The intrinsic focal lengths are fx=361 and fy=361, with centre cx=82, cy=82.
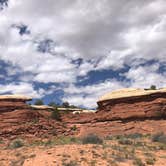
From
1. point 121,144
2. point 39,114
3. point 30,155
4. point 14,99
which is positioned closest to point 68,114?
point 39,114

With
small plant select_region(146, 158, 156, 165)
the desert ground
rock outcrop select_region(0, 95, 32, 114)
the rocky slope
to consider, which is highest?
rock outcrop select_region(0, 95, 32, 114)

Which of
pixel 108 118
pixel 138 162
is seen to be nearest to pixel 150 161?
pixel 138 162

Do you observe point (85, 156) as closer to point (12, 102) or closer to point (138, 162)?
point (138, 162)

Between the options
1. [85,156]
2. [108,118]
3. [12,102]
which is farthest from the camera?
[108,118]

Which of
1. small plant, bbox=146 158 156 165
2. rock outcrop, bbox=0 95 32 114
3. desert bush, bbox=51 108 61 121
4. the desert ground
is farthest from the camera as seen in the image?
desert bush, bbox=51 108 61 121

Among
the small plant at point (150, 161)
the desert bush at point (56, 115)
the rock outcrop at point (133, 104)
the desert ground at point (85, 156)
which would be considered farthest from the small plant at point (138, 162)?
the desert bush at point (56, 115)

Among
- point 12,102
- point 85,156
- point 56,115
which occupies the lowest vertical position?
point 85,156

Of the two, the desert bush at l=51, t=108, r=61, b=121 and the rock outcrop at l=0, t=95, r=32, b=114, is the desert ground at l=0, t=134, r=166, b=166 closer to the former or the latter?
the rock outcrop at l=0, t=95, r=32, b=114

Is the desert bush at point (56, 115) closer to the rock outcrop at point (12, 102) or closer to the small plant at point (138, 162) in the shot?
the rock outcrop at point (12, 102)

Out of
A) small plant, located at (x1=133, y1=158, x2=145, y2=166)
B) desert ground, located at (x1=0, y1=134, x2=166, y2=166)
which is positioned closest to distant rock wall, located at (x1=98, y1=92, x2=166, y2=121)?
desert ground, located at (x1=0, y1=134, x2=166, y2=166)

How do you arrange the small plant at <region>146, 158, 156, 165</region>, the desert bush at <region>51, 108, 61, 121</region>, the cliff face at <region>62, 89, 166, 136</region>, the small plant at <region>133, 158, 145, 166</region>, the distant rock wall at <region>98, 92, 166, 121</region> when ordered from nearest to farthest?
1. the small plant at <region>133, 158, 145, 166</region>
2. the small plant at <region>146, 158, 156, 165</region>
3. the cliff face at <region>62, 89, 166, 136</region>
4. the distant rock wall at <region>98, 92, 166, 121</region>
5. the desert bush at <region>51, 108, 61, 121</region>

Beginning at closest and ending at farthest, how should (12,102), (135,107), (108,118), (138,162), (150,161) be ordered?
(138,162), (150,161), (135,107), (12,102), (108,118)

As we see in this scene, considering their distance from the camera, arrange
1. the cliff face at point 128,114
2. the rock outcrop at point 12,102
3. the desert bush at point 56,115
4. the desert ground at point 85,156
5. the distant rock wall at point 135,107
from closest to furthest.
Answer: the desert ground at point 85,156, the cliff face at point 128,114, the distant rock wall at point 135,107, the rock outcrop at point 12,102, the desert bush at point 56,115

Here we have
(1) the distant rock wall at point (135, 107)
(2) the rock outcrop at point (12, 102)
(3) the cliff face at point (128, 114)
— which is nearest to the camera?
(3) the cliff face at point (128, 114)
